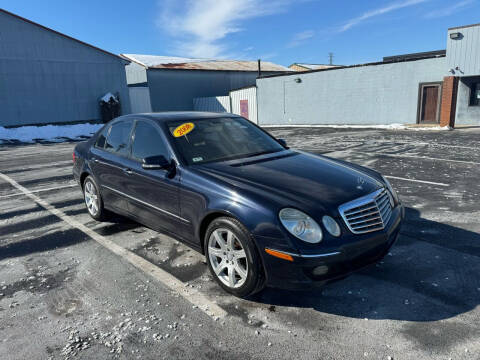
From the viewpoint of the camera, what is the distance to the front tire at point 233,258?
2869 mm

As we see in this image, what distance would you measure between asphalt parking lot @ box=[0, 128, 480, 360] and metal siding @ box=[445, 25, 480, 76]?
51.3 feet

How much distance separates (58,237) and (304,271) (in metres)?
3.62

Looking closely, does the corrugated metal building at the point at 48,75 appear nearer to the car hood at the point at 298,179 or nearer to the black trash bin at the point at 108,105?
the black trash bin at the point at 108,105

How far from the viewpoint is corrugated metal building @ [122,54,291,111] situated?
30625mm

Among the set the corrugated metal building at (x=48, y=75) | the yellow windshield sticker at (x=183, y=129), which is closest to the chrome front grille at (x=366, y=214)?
the yellow windshield sticker at (x=183, y=129)

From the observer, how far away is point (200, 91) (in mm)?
33750

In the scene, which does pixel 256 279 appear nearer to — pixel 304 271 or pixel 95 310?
pixel 304 271

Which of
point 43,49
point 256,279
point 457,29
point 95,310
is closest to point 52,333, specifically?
point 95,310

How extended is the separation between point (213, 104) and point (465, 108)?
19874mm

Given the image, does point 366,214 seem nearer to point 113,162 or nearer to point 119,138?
point 113,162

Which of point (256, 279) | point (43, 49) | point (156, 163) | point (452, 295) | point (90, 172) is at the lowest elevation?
point (452, 295)

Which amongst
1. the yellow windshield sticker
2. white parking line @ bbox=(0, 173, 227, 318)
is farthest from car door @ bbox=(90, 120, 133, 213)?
the yellow windshield sticker

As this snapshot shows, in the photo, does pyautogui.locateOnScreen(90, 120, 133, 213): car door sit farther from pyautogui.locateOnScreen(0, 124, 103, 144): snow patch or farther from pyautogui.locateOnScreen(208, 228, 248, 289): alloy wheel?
pyautogui.locateOnScreen(0, 124, 103, 144): snow patch

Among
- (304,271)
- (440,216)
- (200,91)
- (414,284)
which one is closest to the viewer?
(304,271)
